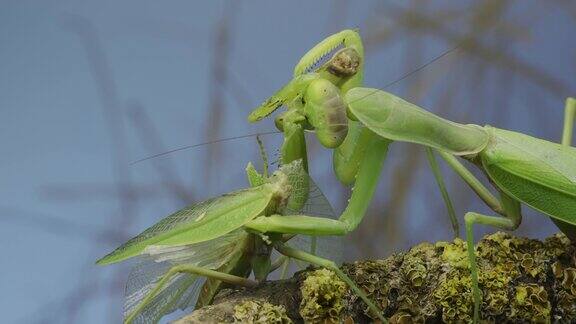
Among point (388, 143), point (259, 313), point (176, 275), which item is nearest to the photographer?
point (259, 313)

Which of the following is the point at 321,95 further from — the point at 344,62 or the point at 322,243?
the point at 322,243

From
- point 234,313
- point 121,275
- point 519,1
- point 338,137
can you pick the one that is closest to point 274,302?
point 234,313

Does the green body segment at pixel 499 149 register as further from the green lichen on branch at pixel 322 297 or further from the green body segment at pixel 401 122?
the green lichen on branch at pixel 322 297

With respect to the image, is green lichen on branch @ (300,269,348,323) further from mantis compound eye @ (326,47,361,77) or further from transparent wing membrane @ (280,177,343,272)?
mantis compound eye @ (326,47,361,77)

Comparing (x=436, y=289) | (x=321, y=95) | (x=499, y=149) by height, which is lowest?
(x=436, y=289)

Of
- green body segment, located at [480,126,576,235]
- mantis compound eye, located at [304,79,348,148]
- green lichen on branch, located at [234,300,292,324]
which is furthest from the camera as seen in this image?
green body segment, located at [480,126,576,235]

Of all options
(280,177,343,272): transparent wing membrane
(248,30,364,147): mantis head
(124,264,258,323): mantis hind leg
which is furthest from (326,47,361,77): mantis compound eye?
(124,264,258,323): mantis hind leg

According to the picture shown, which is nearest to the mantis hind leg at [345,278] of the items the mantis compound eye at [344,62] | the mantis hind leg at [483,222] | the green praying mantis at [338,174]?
the green praying mantis at [338,174]

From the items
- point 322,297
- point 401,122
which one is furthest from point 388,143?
point 322,297
